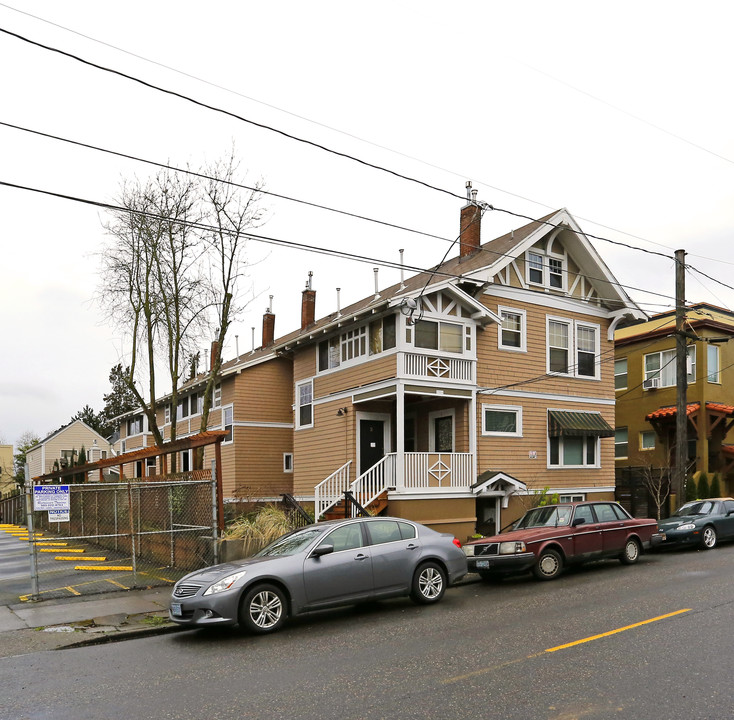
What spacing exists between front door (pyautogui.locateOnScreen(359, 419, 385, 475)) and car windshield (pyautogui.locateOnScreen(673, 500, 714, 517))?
816 centimetres

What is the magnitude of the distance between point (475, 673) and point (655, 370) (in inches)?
1041

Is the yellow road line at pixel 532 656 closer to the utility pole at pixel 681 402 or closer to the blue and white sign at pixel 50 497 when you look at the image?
the blue and white sign at pixel 50 497

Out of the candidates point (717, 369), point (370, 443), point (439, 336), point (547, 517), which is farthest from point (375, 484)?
point (717, 369)

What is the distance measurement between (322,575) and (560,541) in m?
5.86

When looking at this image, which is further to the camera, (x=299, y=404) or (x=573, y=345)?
(x=299, y=404)

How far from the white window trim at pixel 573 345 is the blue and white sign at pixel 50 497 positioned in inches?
579

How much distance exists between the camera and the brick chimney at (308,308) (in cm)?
3048

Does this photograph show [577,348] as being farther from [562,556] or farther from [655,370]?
[562,556]

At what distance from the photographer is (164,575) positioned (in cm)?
1509

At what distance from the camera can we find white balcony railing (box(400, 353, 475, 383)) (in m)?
19.7

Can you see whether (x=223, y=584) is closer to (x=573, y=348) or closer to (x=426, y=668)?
(x=426, y=668)

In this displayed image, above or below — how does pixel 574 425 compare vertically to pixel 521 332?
below

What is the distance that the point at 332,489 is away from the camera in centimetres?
2128

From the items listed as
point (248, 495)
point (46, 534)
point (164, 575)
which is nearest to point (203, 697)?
point (164, 575)
